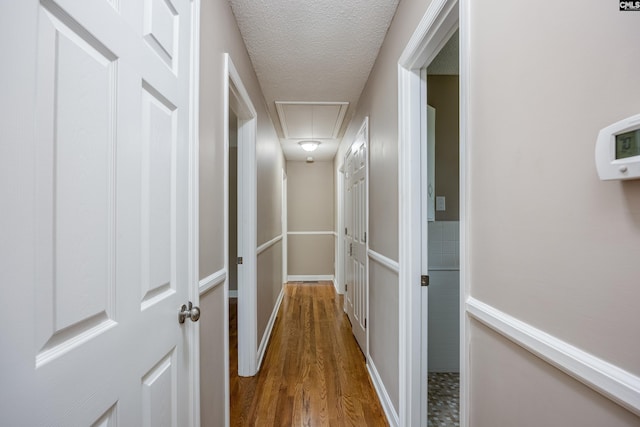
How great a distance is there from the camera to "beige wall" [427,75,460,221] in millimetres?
2365

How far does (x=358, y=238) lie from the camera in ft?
10.4

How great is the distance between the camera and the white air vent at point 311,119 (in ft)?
10.7

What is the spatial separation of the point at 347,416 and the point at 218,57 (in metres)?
2.20

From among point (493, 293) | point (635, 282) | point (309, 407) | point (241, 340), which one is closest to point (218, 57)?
point (493, 293)

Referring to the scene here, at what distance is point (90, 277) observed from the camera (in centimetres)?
61

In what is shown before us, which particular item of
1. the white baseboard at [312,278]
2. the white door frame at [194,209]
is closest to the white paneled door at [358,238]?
the white door frame at [194,209]

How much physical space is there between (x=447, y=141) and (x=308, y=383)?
7.10 feet

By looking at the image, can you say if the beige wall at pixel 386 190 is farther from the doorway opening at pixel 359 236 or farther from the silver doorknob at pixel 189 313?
the silver doorknob at pixel 189 313

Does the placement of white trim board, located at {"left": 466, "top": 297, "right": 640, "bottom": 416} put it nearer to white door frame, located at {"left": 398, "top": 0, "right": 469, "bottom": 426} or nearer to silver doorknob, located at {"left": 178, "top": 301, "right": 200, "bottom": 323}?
white door frame, located at {"left": 398, "top": 0, "right": 469, "bottom": 426}

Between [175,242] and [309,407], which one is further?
[309,407]

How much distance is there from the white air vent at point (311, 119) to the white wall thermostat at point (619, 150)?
2880 mm

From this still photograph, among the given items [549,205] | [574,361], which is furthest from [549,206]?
[574,361]

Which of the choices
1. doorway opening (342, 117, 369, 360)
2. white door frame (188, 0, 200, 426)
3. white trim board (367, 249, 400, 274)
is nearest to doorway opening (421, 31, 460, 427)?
white trim board (367, 249, 400, 274)

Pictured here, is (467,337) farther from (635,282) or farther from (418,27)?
(418,27)
